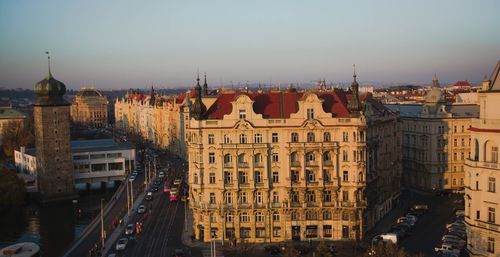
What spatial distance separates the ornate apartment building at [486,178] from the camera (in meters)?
58.1

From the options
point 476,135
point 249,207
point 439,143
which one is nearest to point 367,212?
point 249,207

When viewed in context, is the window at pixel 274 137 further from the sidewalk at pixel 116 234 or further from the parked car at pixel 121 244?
the sidewalk at pixel 116 234

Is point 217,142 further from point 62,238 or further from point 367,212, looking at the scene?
point 62,238

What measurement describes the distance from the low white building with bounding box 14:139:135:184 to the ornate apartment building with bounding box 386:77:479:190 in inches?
2674

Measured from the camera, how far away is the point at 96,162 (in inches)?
5064

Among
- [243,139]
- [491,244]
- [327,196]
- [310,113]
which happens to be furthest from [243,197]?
[491,244]

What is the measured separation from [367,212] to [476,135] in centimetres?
2304

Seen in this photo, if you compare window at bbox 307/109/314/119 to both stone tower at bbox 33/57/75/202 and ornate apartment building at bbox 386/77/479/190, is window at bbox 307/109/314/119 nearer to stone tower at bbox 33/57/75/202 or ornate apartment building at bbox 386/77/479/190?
ornate apartment building at bbox 386/77/479/190

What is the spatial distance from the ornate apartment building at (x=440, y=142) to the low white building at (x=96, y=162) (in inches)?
2674

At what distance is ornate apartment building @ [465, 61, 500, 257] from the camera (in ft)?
190

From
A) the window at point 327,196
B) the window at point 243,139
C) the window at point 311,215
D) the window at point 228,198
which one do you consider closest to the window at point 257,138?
the window at point 243,139

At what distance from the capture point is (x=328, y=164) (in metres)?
75.4

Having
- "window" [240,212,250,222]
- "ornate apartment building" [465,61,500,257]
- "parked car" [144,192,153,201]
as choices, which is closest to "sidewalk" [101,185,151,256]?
"parked car" [144,192,153,201]

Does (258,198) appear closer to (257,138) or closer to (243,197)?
(243,197)
